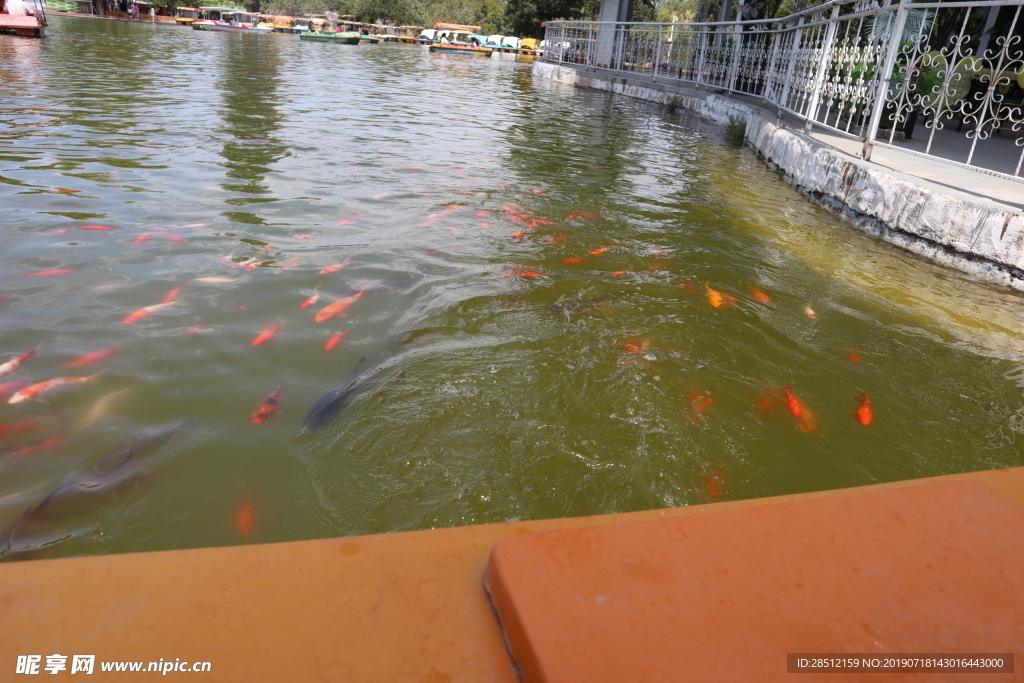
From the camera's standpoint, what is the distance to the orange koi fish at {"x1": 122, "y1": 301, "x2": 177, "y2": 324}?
12.8 ft

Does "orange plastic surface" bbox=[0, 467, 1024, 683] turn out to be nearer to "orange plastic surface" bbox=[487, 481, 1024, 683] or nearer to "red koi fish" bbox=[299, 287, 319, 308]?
"orange plastic surface" bbox=[487, 481, 1024, 683]

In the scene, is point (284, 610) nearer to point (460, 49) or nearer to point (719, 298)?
point (719, 298)

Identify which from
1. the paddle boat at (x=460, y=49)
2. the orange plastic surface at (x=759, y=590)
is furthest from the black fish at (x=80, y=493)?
the paddle boat at (x=460, y=49)

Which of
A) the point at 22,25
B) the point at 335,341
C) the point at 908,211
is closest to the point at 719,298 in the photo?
the point at 908,211

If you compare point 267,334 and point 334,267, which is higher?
point 334,267

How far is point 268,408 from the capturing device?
312 centimetres

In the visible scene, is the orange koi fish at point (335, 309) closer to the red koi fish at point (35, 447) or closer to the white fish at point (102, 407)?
the white fish at point (102, 407)

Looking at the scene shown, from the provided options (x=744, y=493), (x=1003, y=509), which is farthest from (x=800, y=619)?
(x=744, y=493)

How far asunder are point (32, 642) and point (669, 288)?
4311 millimetres

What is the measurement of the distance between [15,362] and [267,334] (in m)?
1.35

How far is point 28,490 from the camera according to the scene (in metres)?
2.53

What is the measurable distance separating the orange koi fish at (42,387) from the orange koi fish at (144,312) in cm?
69

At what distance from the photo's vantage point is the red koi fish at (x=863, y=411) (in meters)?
3.21

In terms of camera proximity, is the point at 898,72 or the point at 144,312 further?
the point at 898,72
